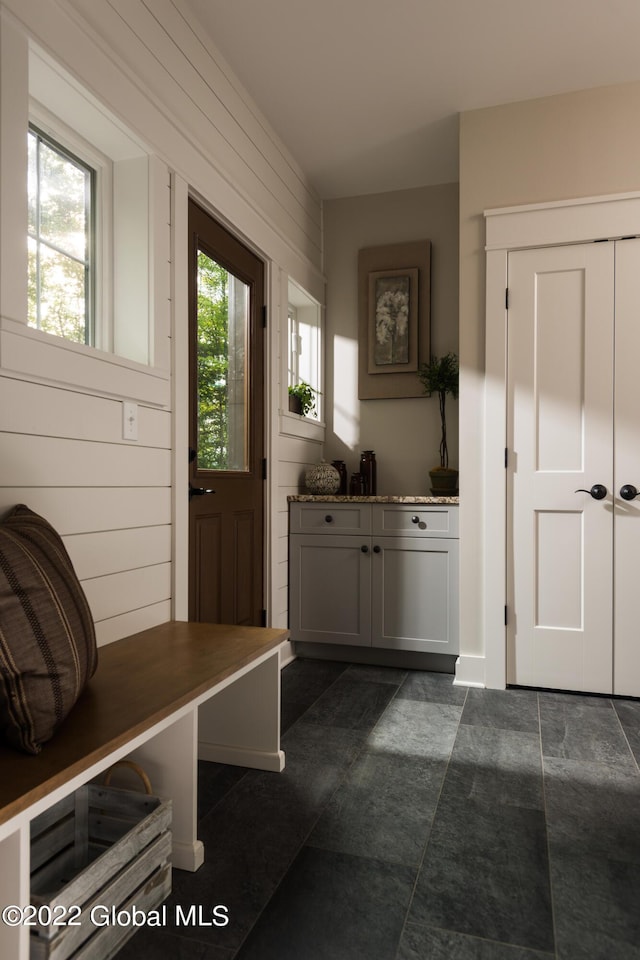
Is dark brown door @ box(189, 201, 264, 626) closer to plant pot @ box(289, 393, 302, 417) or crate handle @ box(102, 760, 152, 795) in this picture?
plant pot @ box(289, 393, 302, 417)

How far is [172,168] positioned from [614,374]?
202cm

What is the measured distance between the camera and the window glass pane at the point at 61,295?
6.32 feet

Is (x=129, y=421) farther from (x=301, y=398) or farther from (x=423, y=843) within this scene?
(x=301, y=398)

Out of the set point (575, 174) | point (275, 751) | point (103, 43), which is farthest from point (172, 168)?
point (275, 751)

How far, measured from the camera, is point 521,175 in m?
3.04

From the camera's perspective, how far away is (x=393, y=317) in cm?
389

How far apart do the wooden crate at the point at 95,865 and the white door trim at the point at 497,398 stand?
76.5 inches

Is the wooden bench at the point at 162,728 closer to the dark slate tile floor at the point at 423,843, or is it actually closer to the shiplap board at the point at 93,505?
the dark slate tile floor at the point at 423,843

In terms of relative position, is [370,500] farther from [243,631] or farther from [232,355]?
[243,631]

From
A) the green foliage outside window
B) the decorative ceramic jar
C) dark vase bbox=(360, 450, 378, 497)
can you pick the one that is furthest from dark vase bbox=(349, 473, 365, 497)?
the green foliage outside window

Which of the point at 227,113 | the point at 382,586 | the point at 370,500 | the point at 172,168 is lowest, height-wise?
→ the point at 382,586

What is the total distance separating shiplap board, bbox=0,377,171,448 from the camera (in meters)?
1.60

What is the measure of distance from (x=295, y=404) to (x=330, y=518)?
2.32 ft

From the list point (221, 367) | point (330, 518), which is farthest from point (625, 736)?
point (221, 367)
